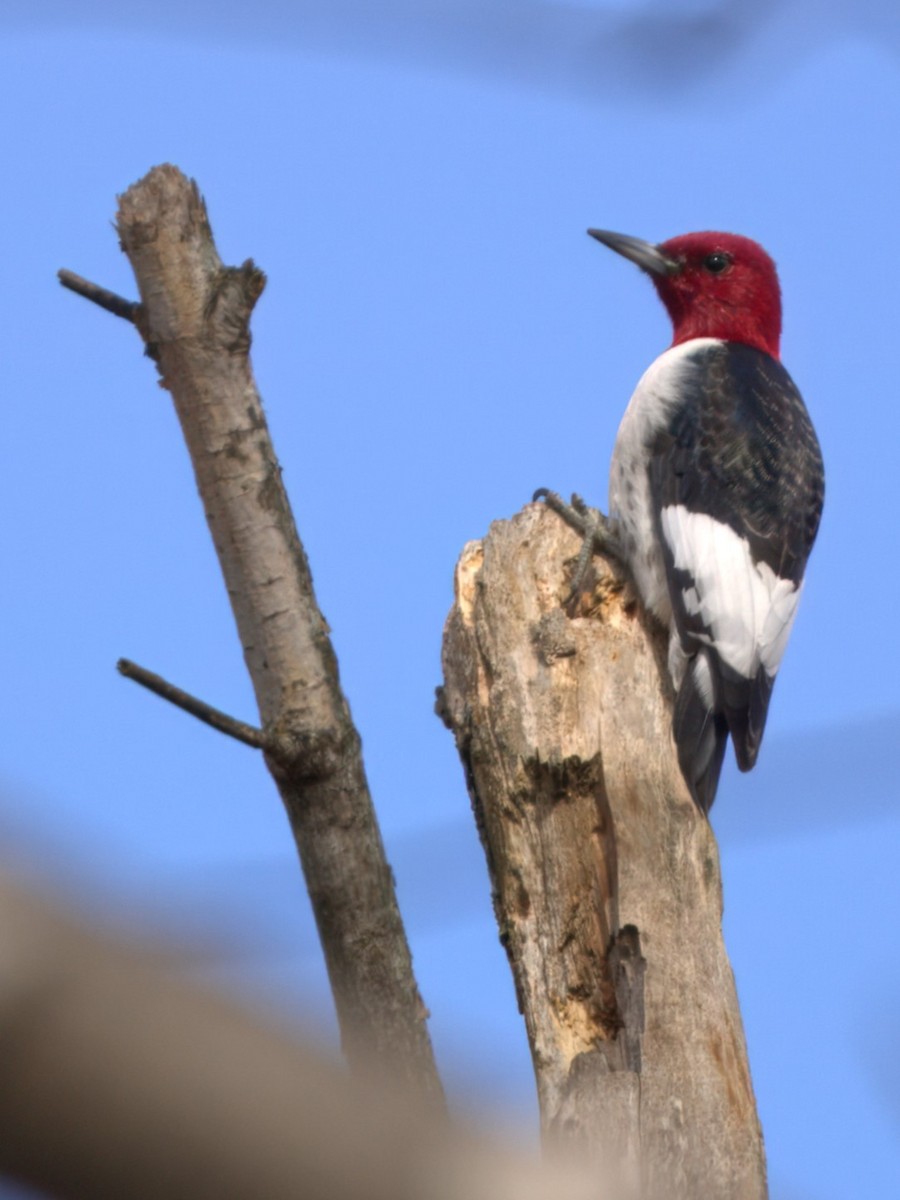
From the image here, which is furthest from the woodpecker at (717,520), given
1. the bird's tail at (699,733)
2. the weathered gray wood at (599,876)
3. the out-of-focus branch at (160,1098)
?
the out-of-focus branch at (160,1098)

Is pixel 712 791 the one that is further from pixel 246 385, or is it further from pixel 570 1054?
pixel 246 385

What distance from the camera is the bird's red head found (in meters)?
5.31

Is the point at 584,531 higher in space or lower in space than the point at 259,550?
higher

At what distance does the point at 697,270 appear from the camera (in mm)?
5414

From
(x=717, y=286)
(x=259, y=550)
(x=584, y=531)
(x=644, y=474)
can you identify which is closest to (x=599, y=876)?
(x=584, y=531)

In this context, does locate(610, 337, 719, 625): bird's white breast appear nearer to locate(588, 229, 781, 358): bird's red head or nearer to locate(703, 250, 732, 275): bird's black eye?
locate(588, 229, 781, 358): bird's red head

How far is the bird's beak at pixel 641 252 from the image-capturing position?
5.46m

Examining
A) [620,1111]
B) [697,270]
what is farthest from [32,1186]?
[697,270]

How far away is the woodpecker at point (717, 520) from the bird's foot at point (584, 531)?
7cm

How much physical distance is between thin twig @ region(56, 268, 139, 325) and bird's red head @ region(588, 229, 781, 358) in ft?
10.4

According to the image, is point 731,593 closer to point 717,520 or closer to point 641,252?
point 717,520

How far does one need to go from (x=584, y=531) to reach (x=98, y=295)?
66.8 inches

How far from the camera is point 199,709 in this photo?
2.37 meters

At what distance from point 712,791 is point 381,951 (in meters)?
1.26
